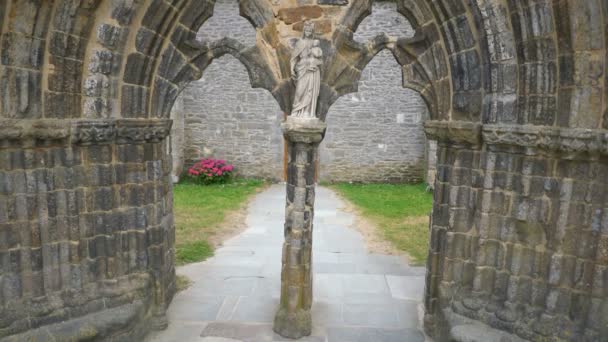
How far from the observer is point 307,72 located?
438cm

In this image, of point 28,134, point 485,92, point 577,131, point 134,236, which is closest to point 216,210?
point 134,236

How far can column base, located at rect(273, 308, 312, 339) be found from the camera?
185 inches

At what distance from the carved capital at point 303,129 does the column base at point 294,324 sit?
1.84 meters

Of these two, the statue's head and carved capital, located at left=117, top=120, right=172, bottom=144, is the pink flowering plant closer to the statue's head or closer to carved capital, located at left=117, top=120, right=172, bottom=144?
carved capital, located at left=117, top=120, right=172, bottom=144

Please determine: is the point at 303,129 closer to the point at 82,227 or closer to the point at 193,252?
the point at 82,227

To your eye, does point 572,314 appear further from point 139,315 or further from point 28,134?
point 28,134

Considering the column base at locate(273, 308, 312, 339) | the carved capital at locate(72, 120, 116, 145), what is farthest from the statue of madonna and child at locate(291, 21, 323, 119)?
the column base at locate(273, 308, 312, 339)

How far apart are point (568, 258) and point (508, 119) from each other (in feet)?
4.12

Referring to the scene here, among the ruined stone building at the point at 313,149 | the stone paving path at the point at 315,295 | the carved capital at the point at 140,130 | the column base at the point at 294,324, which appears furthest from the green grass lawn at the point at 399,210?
the carved capital at the point at 140,130

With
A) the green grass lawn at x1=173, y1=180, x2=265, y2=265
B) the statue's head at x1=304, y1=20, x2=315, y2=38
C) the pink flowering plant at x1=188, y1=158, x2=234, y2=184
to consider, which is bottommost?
the green grass lawn at x1=173, y1=180, x2=265, y2=265

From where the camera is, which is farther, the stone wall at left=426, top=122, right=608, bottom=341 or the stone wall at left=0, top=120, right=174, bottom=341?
the stone wall at left=0, top=120, right=174, bottom=341

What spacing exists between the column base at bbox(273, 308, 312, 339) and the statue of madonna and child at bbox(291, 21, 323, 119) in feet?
6.85

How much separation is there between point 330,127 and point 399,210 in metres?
4.24

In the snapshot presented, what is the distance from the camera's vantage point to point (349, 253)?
751 centimetres
